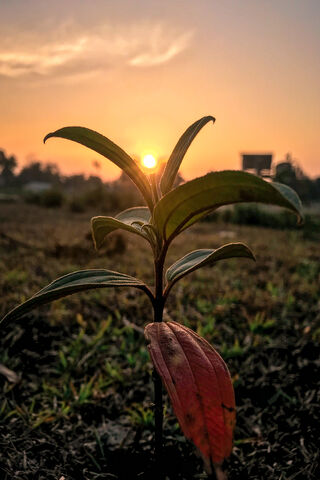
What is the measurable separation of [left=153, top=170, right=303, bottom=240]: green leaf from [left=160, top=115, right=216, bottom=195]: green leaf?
13cm

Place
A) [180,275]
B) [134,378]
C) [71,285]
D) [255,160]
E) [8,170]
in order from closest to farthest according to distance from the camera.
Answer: [71,285]
[180,275]
[134,378]
[255,160]
[8,170]

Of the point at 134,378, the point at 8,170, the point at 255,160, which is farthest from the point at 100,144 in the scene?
the point at 8,170

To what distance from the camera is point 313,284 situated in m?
3.22

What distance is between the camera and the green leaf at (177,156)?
847mm

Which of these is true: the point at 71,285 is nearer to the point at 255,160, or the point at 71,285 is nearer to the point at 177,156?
the point at 177,156

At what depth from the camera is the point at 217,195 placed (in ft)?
2.12

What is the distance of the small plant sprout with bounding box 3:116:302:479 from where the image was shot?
61 centimetres

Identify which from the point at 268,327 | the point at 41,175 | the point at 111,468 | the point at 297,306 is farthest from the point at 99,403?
the point at 41,175

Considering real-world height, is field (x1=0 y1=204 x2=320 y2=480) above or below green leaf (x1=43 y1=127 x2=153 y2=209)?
below

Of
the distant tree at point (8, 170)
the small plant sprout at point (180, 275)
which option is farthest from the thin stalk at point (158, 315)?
the distant tree at point (8, 170)

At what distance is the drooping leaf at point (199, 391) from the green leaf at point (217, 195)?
0.23 meters

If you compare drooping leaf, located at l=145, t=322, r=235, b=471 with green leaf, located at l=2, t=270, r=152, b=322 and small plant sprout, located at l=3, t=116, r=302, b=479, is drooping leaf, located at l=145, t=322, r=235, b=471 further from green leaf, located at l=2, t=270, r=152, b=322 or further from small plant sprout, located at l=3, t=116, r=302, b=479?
green leaf, located at l=2, t=270, r=152, b=322

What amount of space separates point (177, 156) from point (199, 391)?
1.57 ft

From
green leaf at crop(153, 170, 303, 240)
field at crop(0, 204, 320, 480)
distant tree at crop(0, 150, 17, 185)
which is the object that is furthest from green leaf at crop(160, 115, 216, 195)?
distant tree at crop(0, 150, 17, 185)
